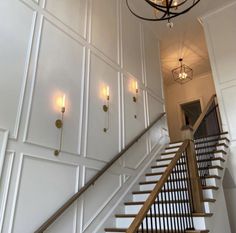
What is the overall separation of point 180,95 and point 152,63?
368cm

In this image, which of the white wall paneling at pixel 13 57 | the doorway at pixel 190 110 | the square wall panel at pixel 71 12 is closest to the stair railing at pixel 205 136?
the white wall paneling at pixel 13 57

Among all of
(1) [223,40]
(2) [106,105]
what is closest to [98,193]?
(2) [106,105]

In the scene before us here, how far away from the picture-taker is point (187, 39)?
7.09 m

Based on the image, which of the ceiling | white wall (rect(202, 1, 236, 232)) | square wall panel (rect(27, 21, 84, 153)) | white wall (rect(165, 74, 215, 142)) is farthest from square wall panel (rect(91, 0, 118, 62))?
white wall (rect(165, 74, 215, 142))

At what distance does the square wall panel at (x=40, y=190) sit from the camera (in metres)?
2.38

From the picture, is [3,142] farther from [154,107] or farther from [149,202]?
[154,107]

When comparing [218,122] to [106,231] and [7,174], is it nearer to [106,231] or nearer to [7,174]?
[106,231]

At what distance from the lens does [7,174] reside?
2.32 meters

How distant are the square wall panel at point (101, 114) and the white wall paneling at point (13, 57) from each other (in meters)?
1.15

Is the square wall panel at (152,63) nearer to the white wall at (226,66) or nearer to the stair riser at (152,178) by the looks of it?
the white wall at (226,66)

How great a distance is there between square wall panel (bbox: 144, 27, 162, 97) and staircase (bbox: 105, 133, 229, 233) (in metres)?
1.53

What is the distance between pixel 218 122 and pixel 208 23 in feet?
8.75

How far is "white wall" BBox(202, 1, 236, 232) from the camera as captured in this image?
5145 mm

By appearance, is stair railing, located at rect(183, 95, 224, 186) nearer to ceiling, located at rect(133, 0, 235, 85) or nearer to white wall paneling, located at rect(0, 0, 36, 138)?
ceiling, located at rect(133, 0, 235, 85)
